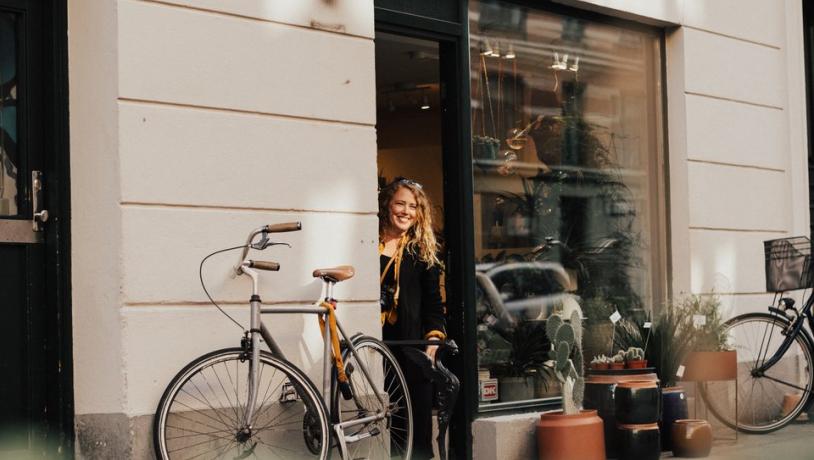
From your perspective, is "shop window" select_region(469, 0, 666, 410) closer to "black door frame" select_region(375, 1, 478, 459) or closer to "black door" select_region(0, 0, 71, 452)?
"black door frame" select_region(375, 1, 478, 459)

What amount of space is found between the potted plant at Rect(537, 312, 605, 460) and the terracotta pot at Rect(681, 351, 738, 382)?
4.16ft

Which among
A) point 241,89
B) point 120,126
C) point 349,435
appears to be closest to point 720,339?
point 349,435

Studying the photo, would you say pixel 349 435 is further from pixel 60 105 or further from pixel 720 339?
pixel 720 339

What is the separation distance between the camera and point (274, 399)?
19.7ft

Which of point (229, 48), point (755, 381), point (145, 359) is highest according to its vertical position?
point (229, 48)

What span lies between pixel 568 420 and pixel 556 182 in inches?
74.6

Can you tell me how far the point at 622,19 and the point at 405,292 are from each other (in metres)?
2.92

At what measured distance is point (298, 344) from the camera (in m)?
6.25

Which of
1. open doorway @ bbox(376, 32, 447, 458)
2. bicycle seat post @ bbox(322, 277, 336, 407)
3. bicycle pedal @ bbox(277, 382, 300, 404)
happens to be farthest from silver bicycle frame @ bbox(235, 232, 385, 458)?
open doorway @ bbox(376, 32, 447, 458)

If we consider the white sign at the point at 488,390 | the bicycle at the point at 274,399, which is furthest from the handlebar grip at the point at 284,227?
the white sign at the point at 488,390

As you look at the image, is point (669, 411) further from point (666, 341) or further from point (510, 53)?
point (510, 53)

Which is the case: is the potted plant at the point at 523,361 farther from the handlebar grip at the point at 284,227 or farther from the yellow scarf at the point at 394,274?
the handlebar grip at the point at 284,227

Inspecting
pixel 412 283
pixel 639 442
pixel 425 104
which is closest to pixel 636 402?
A: pixel 639 442

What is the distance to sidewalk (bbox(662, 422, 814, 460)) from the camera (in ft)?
25.1
